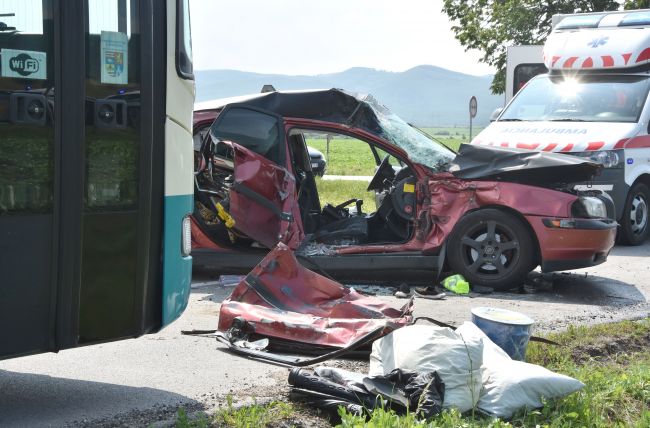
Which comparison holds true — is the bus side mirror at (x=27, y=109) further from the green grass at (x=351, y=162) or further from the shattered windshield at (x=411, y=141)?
the shattered windshield at (x=411, y=141)

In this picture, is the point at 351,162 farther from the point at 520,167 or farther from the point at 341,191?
the point at 520,167

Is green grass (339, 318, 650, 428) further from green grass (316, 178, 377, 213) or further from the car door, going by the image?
green grass (316, 178, 377, 213)

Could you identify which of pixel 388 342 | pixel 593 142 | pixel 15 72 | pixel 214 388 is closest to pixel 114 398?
pixel 214 388

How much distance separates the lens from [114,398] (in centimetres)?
477

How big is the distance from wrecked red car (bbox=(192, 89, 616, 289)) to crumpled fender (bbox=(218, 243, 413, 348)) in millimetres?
1569

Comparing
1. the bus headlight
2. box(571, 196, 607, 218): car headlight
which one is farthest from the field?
the bus headlight

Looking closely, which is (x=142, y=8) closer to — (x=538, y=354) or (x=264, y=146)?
(x=538, y=354)

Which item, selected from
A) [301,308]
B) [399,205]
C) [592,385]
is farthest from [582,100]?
[592,385]

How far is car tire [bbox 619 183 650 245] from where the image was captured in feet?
38.1

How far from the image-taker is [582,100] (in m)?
12.2

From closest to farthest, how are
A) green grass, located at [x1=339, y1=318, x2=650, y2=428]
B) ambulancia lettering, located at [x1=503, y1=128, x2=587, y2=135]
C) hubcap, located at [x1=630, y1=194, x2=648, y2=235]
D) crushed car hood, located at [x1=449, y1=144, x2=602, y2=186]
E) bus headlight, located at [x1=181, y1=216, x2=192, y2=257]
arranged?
green grass, located at [x1=339, y1=318, x2=650, y2=428]
bus headlight, located at [x1=181, y1=216, x2=192, y2=257]
crushed car hood, located at [x1=449, y1=144, x2=602, y2=186]
ambulancia lettering, located at [x1=503, y1=128, x2=587, y2=135]
hubcap, located at [x1=630, y1=194, x2=648, y2=235]

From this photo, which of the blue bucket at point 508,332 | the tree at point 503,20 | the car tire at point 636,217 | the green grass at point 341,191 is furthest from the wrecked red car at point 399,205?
the tree at point 503,20

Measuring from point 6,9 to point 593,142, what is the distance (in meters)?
8.79

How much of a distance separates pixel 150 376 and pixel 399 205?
12.5 ft
